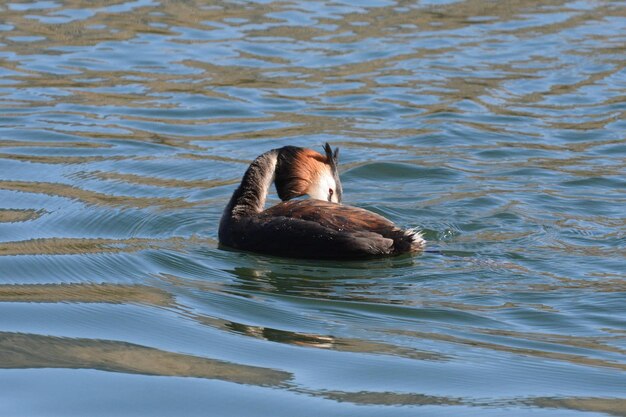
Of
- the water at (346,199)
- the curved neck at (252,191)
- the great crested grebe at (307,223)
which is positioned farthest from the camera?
the curved neck at (252,191)

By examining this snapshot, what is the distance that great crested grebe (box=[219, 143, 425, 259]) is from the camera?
773 cm

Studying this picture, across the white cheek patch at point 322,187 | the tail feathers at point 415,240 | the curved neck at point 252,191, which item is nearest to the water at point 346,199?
the tail feathers at point 415,240

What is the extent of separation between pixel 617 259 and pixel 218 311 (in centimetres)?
274

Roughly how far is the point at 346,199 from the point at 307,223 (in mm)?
1884

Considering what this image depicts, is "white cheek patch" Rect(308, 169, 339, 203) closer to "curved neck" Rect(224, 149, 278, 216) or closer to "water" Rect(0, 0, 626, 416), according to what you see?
"curved neck" Rect(224, 149, 278, 216)

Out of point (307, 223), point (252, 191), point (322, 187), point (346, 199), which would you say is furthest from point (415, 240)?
point (346, 199)

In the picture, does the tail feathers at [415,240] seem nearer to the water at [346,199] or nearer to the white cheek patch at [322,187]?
the water at [346,199]

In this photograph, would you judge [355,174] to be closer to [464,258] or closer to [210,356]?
[464,258]

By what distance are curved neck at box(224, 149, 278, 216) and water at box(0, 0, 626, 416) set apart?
0.34 meters

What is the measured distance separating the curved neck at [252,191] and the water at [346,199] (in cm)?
34

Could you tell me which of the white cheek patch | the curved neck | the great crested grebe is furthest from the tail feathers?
the curved neck

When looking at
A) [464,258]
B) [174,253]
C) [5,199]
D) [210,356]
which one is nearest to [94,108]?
[5,199]

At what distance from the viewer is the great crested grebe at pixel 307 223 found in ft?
25.4

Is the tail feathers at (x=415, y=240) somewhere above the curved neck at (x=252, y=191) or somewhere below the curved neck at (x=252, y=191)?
below
